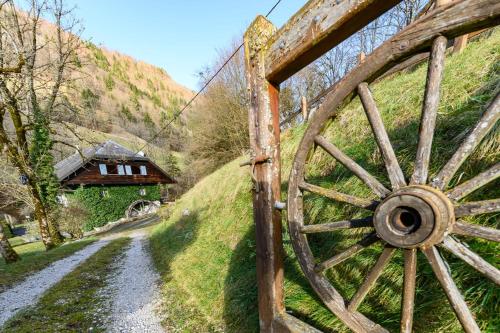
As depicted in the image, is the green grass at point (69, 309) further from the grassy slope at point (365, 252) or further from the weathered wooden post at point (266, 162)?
the weathered wooden post at point (266, 162)

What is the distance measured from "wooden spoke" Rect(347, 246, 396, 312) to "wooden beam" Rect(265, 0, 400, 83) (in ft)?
5.58

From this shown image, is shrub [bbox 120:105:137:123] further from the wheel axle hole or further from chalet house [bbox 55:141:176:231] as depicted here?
the wheel axle hole

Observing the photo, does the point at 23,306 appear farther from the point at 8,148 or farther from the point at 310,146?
the point at 8,148

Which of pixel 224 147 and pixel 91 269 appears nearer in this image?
pixel 91 269

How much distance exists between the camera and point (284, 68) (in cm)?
247

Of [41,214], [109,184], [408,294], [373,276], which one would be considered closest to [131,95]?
[109,184]

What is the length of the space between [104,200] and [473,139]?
3283 centimetres

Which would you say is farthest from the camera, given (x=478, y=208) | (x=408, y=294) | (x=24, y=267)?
(x=24, y=267)

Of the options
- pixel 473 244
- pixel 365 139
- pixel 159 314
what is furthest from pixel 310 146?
pixel 159 314

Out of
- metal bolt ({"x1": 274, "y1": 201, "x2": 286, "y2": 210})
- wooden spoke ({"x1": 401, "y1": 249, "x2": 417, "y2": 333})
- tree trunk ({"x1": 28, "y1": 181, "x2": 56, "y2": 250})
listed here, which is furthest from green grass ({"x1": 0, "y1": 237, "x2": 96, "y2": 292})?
wooden spoke ({"x1": 401, "y1": 249, "x2": 417, "y2": 333})

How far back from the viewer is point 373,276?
72.7 inches

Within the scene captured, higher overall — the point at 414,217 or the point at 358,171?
the point at 358,171

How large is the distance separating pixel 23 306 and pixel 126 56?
428 ft

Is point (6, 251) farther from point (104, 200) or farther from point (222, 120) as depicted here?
point (104, 200)
